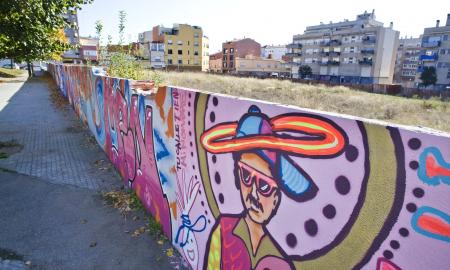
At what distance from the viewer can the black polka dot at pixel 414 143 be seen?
132cm

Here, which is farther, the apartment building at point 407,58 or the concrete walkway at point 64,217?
the apartment building at point 407,58

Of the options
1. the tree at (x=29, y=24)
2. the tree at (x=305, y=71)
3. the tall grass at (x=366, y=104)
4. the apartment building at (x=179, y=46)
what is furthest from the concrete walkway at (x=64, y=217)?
the apartment building at (x=179, y=46)

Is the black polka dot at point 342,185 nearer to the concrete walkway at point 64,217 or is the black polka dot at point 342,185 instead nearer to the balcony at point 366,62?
the concrete walkway at point 64,217

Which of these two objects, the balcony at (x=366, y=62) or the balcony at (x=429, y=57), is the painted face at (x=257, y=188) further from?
the balcony at (x=429, y=57)

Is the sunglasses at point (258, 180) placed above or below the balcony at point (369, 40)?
below

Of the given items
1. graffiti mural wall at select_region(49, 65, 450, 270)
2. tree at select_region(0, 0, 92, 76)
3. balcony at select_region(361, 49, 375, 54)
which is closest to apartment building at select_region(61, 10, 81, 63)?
tree at select_region(0, 0, 92, 76)

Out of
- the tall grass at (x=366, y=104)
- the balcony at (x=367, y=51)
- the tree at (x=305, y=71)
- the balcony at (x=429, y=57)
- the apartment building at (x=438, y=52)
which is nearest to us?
the tall grass at (x=366, y=104)

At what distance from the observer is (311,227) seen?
1925 millimetres

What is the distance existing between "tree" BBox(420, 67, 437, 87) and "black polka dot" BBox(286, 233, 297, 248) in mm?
71026

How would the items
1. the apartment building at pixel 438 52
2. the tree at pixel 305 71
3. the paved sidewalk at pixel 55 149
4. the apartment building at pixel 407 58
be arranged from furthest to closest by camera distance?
the apartment building at pixel 407 58, the tree at pixel 305 71, the apartment building at pixel 438 52, the paved sidewalk at pixel 55 149

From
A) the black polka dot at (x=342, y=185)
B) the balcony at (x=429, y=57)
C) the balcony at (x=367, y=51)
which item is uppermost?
the balcony at (x=367, y=51)

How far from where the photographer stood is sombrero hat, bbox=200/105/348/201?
1.71m

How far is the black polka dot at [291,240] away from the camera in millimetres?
2078

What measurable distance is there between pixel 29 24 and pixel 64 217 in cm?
728
